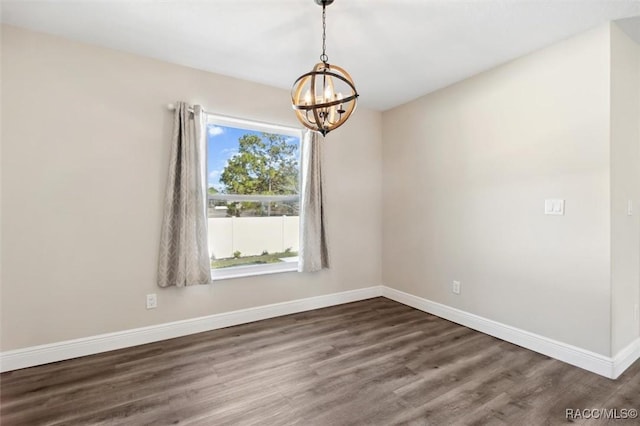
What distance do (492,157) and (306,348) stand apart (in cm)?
257

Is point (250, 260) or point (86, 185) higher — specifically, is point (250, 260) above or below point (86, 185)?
below

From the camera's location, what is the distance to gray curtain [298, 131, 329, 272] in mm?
3555

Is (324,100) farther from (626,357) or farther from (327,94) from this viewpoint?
(626,357)

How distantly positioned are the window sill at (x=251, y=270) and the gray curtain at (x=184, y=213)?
25 centimetres

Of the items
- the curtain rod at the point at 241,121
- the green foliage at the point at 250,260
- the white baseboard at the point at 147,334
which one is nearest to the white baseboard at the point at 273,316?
the white baseboard at the point at 147,334

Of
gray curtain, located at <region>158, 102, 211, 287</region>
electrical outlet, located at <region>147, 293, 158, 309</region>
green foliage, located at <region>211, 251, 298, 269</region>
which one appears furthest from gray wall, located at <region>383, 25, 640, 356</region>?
electrical outlet, located at <region>147, 293, 158, 309</region>

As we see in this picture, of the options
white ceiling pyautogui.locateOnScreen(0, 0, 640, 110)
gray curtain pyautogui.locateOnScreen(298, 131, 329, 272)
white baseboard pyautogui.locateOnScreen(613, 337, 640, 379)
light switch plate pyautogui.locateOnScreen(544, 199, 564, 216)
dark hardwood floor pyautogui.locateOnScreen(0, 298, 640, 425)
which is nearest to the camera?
dark hardwood floor pyautogui.locateOnScreen(0, 298, 640, 425)

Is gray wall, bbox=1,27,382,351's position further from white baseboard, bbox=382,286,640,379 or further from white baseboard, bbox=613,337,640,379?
white baseboard, bbox=613,337,640,379

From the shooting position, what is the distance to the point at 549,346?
251cm

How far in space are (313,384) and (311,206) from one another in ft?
6.46

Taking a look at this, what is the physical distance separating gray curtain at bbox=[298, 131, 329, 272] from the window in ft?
0.51

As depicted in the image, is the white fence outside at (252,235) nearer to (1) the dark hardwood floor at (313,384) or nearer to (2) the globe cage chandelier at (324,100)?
(1) the dark hardwood floor at (313,384)

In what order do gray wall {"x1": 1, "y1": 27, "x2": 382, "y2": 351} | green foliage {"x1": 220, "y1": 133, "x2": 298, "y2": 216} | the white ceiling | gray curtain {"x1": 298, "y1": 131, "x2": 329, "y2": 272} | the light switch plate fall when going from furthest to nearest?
gray curtain {"x1": 298, "y1": 131, "x2": 329, "y2": 272} → green foliage {"x1": 220, "y1": 133, "x2": 298, "y2": 216} → the light switch plate → gray wall {"x1": 1, "y1": 27, "x2": 382, "y2": 351} → the white ceiling

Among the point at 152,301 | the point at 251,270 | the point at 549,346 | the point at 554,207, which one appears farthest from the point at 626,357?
the point at 152,301
